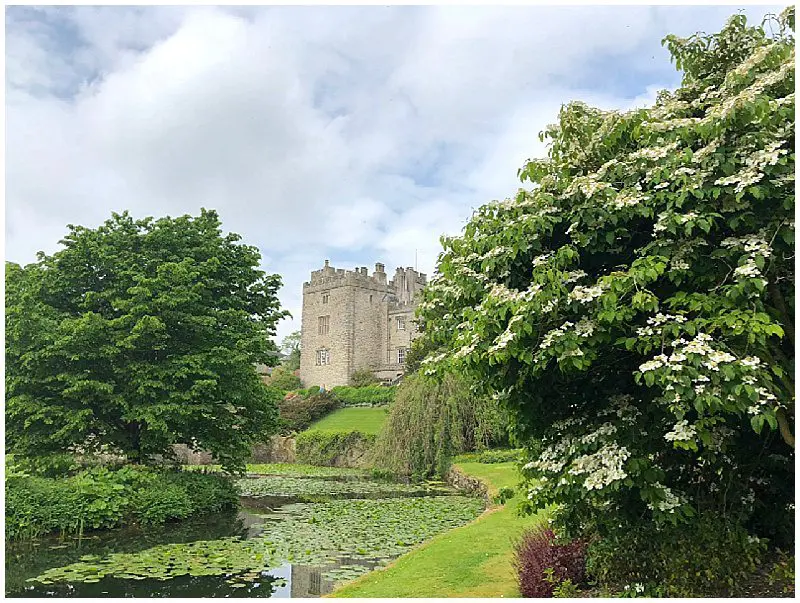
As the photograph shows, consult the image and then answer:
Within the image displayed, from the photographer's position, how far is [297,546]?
42.7ft

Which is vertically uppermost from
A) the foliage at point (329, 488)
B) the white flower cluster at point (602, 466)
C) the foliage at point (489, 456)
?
the white flower cluster at point (602, 466)

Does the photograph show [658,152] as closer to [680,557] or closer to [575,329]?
[575,329]

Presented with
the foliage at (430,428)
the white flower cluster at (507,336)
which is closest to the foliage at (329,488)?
the foliage at (430,428)

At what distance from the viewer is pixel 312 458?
35094 millimetres

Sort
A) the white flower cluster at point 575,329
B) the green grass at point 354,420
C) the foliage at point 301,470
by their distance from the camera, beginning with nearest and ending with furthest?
the white flower cluster at point 575,329
the foliage at point 301,470
the green grass at point 354,420

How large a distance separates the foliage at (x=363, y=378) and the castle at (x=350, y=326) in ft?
2.67

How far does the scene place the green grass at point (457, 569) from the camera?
8.23 metres

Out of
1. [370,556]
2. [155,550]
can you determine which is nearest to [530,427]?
[370,556]

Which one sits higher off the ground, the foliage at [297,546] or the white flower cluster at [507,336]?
the white flower cluster at [507,336]

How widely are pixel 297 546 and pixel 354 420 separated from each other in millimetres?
28094

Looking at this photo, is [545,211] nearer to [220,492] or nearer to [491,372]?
[491,372]

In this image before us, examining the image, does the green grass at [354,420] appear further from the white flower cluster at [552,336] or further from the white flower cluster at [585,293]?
the white flower cluster at [585,293]

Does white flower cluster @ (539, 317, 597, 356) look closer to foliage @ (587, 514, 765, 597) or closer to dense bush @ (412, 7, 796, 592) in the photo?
dense bush @ (412, 7, 796, 592)

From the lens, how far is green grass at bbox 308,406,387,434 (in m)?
37.2
